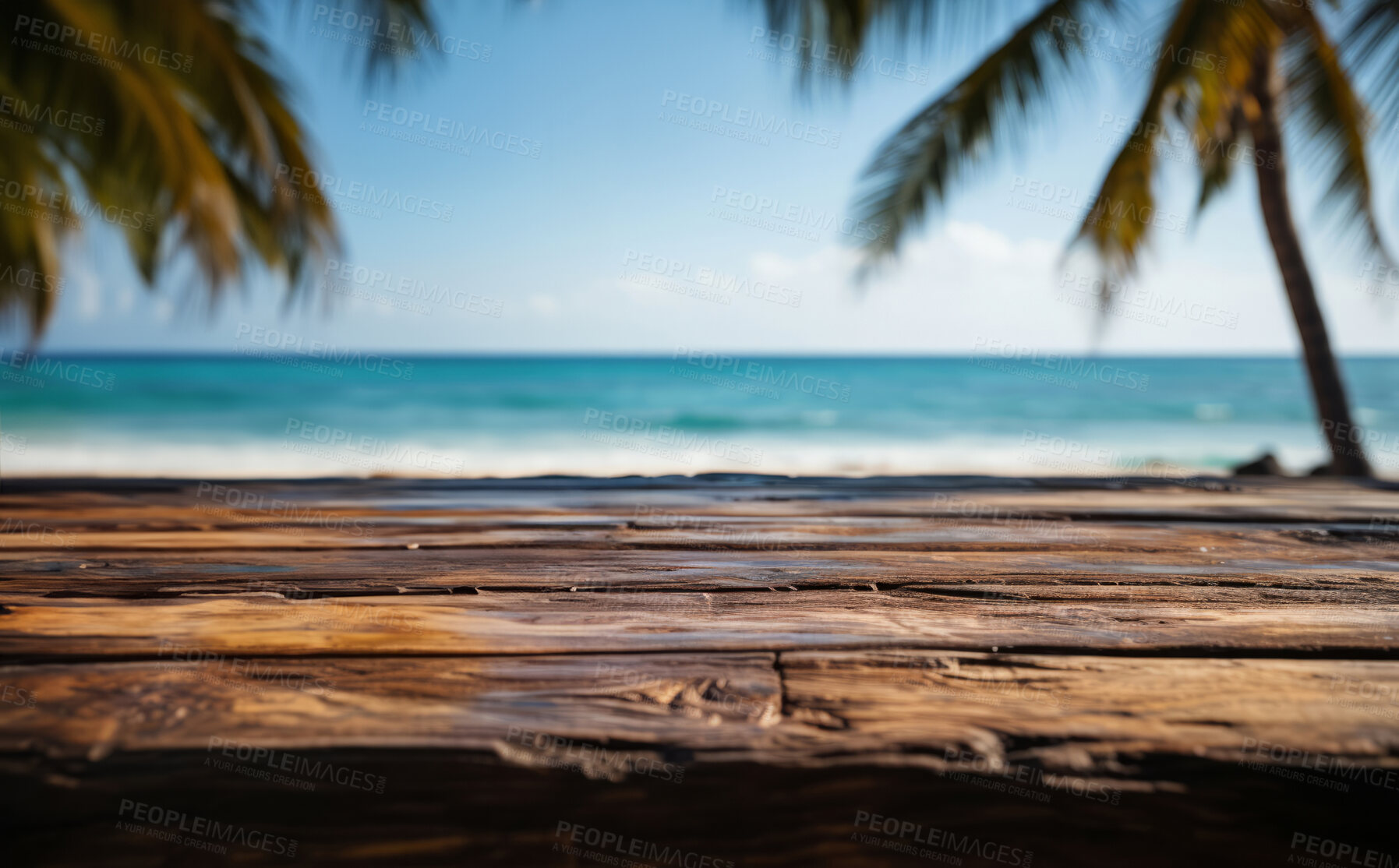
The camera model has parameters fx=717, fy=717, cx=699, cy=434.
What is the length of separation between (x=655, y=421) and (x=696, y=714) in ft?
50.6

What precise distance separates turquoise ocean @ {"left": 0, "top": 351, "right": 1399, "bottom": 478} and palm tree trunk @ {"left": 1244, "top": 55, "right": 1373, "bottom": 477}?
300 centimetres

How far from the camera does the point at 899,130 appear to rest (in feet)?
10.3

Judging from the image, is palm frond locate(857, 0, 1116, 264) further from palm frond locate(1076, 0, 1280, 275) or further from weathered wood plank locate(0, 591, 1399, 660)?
weathered wood plank locate(0, 591, 1399, 660)

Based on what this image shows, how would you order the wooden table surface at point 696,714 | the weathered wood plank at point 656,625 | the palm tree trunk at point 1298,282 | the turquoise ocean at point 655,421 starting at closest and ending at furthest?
the wooden table surface at point 696,714 → the weathered wood plank at point 656,625 → the palm tree trunk at point 1298,282 → the turquoise ocean at point 655,421

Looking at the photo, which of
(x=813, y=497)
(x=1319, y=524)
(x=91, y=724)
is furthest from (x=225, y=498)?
(x=1319, y=524)

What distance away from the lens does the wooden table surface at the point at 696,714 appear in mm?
489

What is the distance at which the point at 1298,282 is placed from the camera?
123 inches

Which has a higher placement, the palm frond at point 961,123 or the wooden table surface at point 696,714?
the palm frond at point 961,123

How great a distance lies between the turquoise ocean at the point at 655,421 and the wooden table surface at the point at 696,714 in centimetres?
549

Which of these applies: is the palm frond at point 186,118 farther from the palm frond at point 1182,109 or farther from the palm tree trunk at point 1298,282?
the palm tree trunk at point 1298,282

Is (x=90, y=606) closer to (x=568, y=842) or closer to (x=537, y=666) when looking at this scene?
(x=537, y=666)

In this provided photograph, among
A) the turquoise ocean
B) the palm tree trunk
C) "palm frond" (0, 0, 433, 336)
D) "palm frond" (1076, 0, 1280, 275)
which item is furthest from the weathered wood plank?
the turquoise ocean

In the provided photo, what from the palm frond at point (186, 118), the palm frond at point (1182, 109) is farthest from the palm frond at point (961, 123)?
the palm frond at point (186, 118)

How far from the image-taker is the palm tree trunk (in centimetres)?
311
